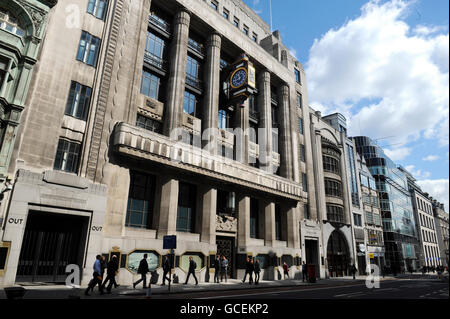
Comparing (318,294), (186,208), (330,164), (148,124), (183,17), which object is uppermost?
(183,17)

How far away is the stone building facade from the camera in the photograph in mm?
17250

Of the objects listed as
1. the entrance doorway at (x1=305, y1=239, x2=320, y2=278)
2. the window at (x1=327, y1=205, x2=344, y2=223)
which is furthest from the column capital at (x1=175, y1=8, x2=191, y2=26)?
the window at (x1=327, y1=205, x2=344, y2=223)

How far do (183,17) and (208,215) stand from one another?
19.1 meters

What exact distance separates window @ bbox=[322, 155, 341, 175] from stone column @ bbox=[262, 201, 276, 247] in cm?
1693

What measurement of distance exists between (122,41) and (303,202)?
28.3 meters

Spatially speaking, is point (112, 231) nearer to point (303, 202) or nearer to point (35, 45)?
point (35, 45)

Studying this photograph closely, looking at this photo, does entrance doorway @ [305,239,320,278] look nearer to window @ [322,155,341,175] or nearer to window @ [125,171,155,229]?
window @ [322,155,341,175]

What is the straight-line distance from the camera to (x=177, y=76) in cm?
2556

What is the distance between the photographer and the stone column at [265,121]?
33531 millimetres

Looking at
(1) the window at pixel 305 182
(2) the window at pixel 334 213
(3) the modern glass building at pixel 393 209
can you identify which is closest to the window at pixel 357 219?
(2) the window at pixel 334 213

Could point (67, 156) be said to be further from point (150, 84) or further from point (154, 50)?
point (154, 50)

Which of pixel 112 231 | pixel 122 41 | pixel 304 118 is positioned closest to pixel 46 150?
pixel 112 231

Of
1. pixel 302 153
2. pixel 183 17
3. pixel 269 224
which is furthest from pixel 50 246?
pixel 302 153

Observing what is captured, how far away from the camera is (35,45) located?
1767cm
